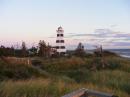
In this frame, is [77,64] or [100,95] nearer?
[100,95]

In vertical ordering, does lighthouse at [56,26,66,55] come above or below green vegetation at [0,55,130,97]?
above

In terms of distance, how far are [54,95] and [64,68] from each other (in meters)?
15.4

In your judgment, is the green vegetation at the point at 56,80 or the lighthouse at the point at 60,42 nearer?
the green vegetation at the point at 56,80

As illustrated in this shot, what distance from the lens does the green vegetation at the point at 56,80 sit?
9.56 m

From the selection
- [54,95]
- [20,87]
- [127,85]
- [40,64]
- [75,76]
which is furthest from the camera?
[40,64]

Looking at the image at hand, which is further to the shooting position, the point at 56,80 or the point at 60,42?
the point at 60,42

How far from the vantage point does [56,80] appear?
42.4 feet

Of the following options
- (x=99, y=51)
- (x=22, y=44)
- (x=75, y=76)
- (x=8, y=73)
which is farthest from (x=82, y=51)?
(x=8, y=73)

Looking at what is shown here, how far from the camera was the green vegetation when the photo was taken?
9.56 m

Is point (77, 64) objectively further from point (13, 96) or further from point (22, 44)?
point (13, 96)

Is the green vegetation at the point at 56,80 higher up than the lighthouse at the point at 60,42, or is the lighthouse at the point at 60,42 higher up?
the lighthouse at the point at 60,42

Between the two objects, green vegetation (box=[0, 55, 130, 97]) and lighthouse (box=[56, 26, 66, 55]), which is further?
lighthouse (box=[56, 26, 66, 55])

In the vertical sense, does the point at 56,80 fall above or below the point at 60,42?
below

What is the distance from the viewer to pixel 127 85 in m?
13.1
